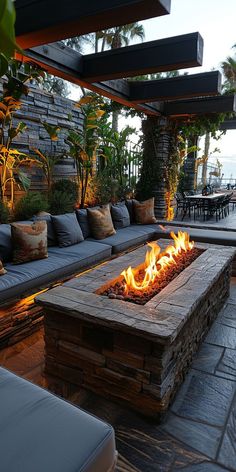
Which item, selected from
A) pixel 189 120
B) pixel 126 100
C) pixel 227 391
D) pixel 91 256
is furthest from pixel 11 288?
pixel 189 120

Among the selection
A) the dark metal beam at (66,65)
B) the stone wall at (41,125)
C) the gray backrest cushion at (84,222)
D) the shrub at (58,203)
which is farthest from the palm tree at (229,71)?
the gray backrest cushion at (84,222)

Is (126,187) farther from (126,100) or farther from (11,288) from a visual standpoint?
(11,288)

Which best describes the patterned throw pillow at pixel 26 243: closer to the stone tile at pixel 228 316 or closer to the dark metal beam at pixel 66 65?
the dark metal beam at pixel 66 65

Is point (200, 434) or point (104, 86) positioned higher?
point (104, 86)

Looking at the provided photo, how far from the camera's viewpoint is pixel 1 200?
4023mm

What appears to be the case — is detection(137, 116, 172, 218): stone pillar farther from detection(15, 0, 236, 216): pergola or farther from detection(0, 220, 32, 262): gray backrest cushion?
detection(0, 220, 32, 262): gray backrest cushion

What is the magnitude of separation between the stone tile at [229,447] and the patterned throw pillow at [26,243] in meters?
2.19

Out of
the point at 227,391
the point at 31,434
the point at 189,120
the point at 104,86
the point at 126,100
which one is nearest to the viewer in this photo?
the point at 31,434

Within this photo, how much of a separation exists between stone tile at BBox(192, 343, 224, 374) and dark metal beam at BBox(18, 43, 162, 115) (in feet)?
10.6

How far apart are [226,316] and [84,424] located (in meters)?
2.36

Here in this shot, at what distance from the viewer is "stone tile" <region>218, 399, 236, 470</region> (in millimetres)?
1533

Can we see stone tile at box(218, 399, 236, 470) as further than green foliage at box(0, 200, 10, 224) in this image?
No

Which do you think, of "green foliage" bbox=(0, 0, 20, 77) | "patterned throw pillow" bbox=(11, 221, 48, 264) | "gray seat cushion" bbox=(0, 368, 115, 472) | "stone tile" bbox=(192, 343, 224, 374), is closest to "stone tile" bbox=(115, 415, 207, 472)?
"gray seat cushion" bbox=(0, 368, 115, 472)

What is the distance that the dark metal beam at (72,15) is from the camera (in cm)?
238
